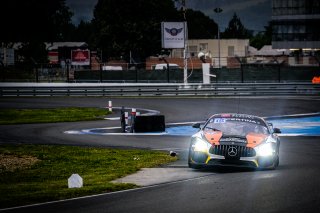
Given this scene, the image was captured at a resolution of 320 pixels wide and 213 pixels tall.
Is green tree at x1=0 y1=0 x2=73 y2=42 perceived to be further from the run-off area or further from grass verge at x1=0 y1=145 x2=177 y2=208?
grass verge at x1=0 y1=145 x2=177 y2=208

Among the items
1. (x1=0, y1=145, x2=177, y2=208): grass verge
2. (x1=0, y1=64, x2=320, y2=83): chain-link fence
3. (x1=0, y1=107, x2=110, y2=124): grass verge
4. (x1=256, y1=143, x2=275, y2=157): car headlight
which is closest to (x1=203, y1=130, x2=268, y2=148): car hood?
(x1=256, y1=143, x2=275, y2=157): car headlight

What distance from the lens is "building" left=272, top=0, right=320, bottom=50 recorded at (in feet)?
300

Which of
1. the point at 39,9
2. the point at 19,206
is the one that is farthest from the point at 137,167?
the point at 39,9

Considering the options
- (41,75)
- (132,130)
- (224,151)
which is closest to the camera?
(224,151)

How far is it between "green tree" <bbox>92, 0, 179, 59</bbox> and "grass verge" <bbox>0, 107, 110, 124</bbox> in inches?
2268

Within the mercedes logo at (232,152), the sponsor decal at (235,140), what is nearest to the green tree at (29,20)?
the sponsor decal at (235,140)

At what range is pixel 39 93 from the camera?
5631 centimetres

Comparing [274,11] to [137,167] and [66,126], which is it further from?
[137,167]

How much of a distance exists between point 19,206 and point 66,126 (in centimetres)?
1979

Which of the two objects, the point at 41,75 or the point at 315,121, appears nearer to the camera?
the point at 315,121

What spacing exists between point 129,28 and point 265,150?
84.8 meters

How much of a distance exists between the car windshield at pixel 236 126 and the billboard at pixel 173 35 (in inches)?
1972

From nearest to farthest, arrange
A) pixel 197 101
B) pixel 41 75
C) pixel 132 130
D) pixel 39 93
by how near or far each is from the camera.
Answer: pixel 132 130, pixel 197 101, pixel 39 93, pixel 41 75

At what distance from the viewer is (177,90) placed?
54.3 meters
